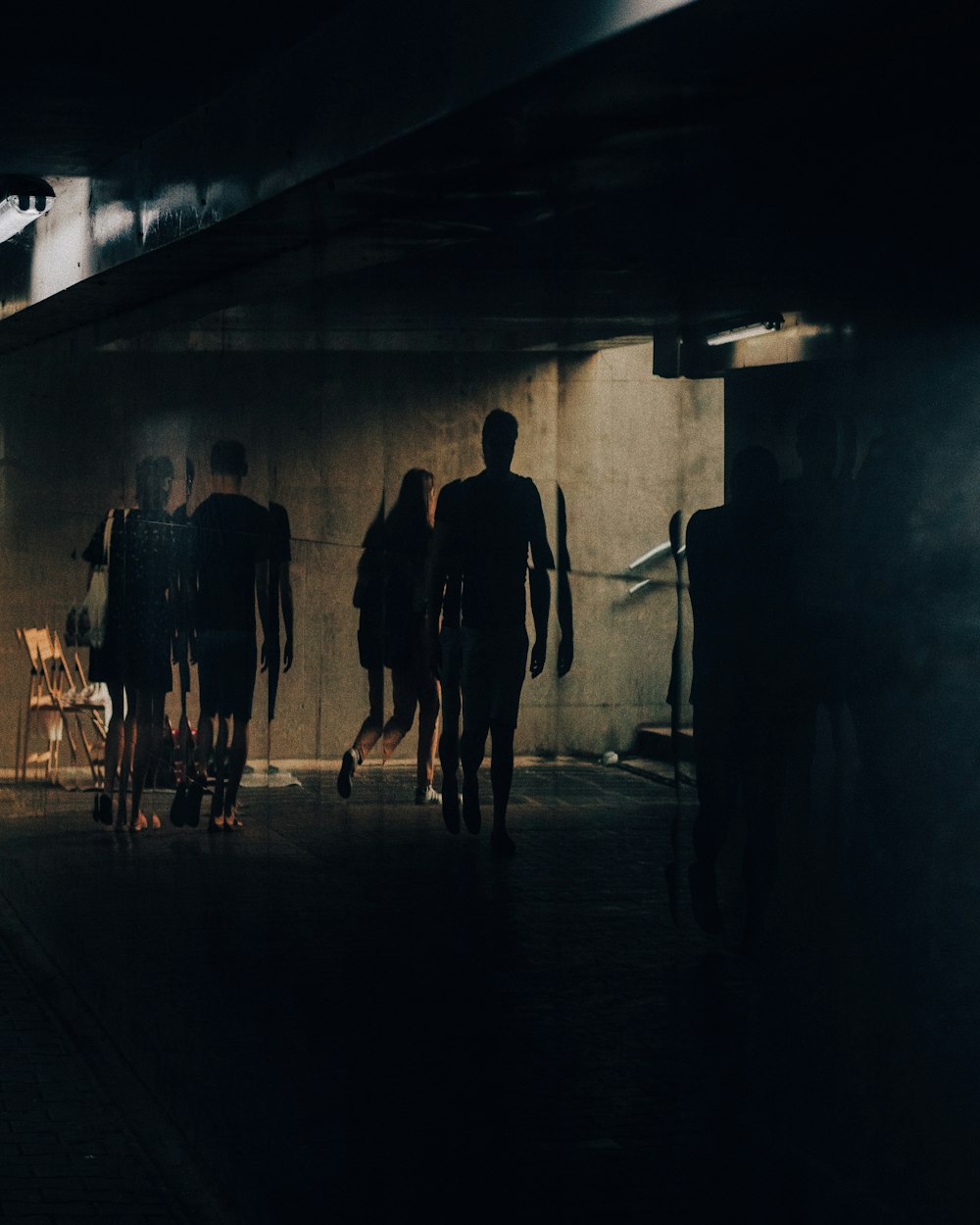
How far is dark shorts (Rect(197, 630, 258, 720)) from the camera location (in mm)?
5852

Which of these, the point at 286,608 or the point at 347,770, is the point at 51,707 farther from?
the point at 347,770

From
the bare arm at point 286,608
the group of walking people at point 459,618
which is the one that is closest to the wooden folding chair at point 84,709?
the bare arm at point 286,608

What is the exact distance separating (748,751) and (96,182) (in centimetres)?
497

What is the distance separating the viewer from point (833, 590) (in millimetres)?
2793

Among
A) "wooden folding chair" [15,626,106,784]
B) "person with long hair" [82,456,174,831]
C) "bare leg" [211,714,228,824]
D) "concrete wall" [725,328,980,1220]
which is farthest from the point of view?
"wooden folding chair" [15,626,106,784]

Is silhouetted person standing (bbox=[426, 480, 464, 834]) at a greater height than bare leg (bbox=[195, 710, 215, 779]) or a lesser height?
greater

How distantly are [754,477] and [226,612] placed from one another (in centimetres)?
334

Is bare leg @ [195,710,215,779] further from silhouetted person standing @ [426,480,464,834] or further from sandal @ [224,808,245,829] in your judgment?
silhouetted person standing @ [426,480,464,834]

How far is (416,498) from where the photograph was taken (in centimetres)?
439

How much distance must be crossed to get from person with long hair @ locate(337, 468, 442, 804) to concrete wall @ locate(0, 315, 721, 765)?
9cm

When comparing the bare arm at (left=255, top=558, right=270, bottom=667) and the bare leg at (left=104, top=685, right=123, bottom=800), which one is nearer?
the bare arm at (left=255, top=558, right=270, bottom=667)

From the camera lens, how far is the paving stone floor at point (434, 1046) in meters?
3.06

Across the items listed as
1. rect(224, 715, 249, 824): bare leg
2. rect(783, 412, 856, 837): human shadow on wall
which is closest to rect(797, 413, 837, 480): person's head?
rect(783, 412, 856, 837): human shadow on wall

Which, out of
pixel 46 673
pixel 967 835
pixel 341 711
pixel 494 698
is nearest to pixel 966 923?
pixel 967 835
